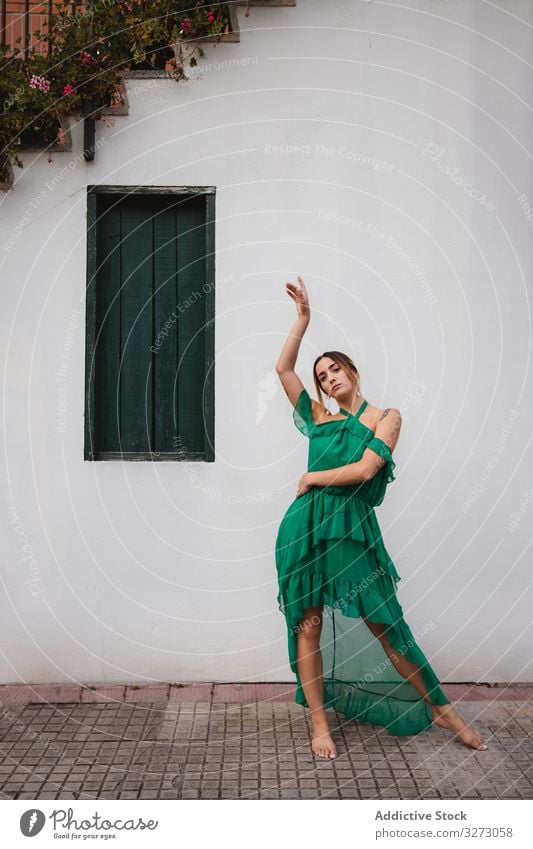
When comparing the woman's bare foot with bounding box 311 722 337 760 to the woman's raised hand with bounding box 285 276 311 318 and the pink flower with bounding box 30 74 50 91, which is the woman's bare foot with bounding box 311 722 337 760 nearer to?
the woman's raised hand with bounding box 285 276 311 318

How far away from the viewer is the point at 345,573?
4.01 metres

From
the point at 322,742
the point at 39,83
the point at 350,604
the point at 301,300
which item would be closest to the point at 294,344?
the point at 301,300

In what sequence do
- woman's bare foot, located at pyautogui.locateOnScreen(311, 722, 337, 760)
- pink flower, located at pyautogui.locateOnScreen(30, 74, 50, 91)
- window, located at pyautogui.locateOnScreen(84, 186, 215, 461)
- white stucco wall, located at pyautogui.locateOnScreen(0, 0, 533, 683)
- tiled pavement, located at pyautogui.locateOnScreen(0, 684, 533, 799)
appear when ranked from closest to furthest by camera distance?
tiled pavement, located at pyautogui.locateOnScreen(0, 684, 533, 799), woman's bare foot, located at pyautogui.locateOnScreen(311, 722, 337, 760), pink flower, located at pyautogui.locateOnScreen(30, 74, 50, 91), white stucco wall, located at pyautogui.locateOnScreen(0, 0, 533, 683), window, located at pyautogui.locateOnScreen(84, 186, 215, 461)

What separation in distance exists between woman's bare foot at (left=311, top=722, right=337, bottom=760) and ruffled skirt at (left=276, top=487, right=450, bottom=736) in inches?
8.0

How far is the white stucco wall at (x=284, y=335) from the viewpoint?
16.6 feet

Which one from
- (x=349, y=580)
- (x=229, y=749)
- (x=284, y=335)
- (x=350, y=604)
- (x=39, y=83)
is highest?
(x=39, y=83)

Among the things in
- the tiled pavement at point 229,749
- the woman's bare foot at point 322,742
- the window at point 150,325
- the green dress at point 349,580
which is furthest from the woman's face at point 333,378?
the tiled pavement at point 229,749

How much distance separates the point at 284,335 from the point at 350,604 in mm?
1852

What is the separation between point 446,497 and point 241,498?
1311 mm

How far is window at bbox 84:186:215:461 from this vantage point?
5.23 meters

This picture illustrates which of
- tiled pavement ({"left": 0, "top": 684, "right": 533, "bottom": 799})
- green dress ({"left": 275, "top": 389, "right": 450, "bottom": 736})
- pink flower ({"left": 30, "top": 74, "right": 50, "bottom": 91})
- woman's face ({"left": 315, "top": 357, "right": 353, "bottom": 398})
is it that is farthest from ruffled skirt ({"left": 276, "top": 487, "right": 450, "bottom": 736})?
pink flower ({"left": 30, "top": 74, "right": 50, "bottom": 91})

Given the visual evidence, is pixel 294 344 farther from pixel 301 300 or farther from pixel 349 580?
pixel 349 580

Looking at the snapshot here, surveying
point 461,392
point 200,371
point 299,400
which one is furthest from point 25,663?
point 461,392
